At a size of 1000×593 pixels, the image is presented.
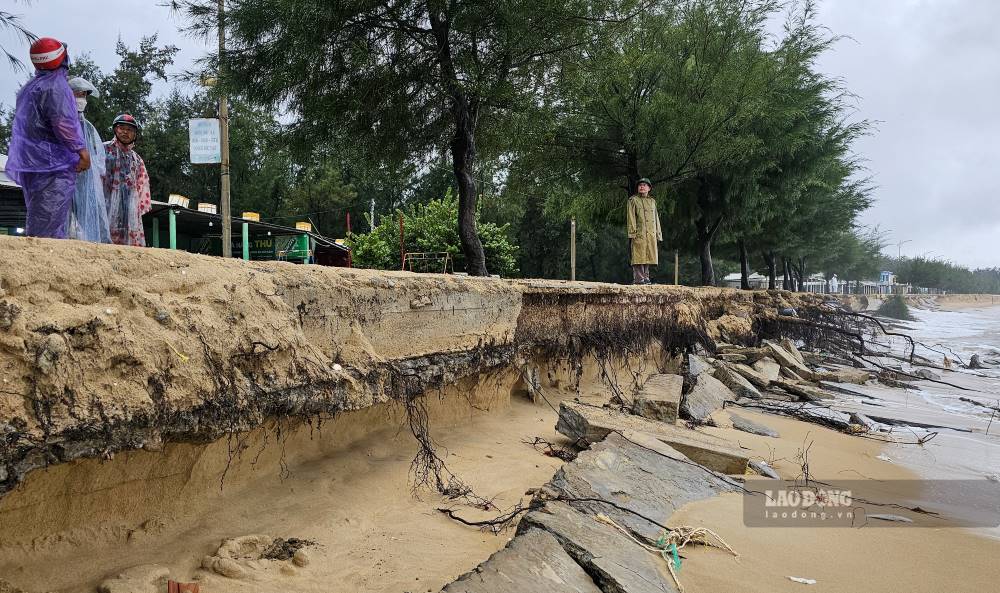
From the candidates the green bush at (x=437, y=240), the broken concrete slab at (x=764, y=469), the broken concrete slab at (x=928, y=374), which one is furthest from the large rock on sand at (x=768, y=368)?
the green bush at (x=437, y=240)

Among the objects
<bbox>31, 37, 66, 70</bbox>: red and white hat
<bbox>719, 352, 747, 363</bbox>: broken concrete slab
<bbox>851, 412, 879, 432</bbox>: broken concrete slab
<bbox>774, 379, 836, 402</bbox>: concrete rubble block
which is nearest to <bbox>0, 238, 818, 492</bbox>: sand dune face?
<bbox>31, 37, 66, 70</bbox>: red and white hat

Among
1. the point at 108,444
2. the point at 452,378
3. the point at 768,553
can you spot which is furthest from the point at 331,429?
the point at 768,553

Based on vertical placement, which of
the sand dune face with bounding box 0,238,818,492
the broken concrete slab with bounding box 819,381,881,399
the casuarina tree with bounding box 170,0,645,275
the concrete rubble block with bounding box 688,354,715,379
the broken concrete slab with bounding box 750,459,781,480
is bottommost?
the broken concrete slab with bounding box 819,381,881,399

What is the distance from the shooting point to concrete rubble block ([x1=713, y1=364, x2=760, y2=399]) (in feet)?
25.6

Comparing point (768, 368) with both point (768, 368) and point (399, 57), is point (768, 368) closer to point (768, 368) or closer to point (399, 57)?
point (768, 368)

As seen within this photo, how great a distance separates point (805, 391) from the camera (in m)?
8.03

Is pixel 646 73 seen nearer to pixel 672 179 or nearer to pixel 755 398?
pixel 672 179

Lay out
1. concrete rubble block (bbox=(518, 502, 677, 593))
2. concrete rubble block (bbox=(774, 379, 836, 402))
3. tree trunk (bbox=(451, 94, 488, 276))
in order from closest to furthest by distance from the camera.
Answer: concrete rubble block (bbox=(518, 502, 677, 593))
tree trunk (bbox=(451, 94, 488, 276))
concrete rubble block (bbox=(774, 379, 836, 402))

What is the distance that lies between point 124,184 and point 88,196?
2.53ft

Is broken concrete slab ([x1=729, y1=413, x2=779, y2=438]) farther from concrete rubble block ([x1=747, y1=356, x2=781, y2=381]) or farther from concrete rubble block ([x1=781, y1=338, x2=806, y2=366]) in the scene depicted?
concrete rubble block ([x1=781, y1=338, x2=806, y2=366])

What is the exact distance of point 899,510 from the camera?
3.77 metres

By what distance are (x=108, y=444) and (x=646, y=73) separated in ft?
40.6

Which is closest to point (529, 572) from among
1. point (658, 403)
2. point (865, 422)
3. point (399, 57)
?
point (658, 403)

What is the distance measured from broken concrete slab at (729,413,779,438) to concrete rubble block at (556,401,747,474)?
57.3 inches
